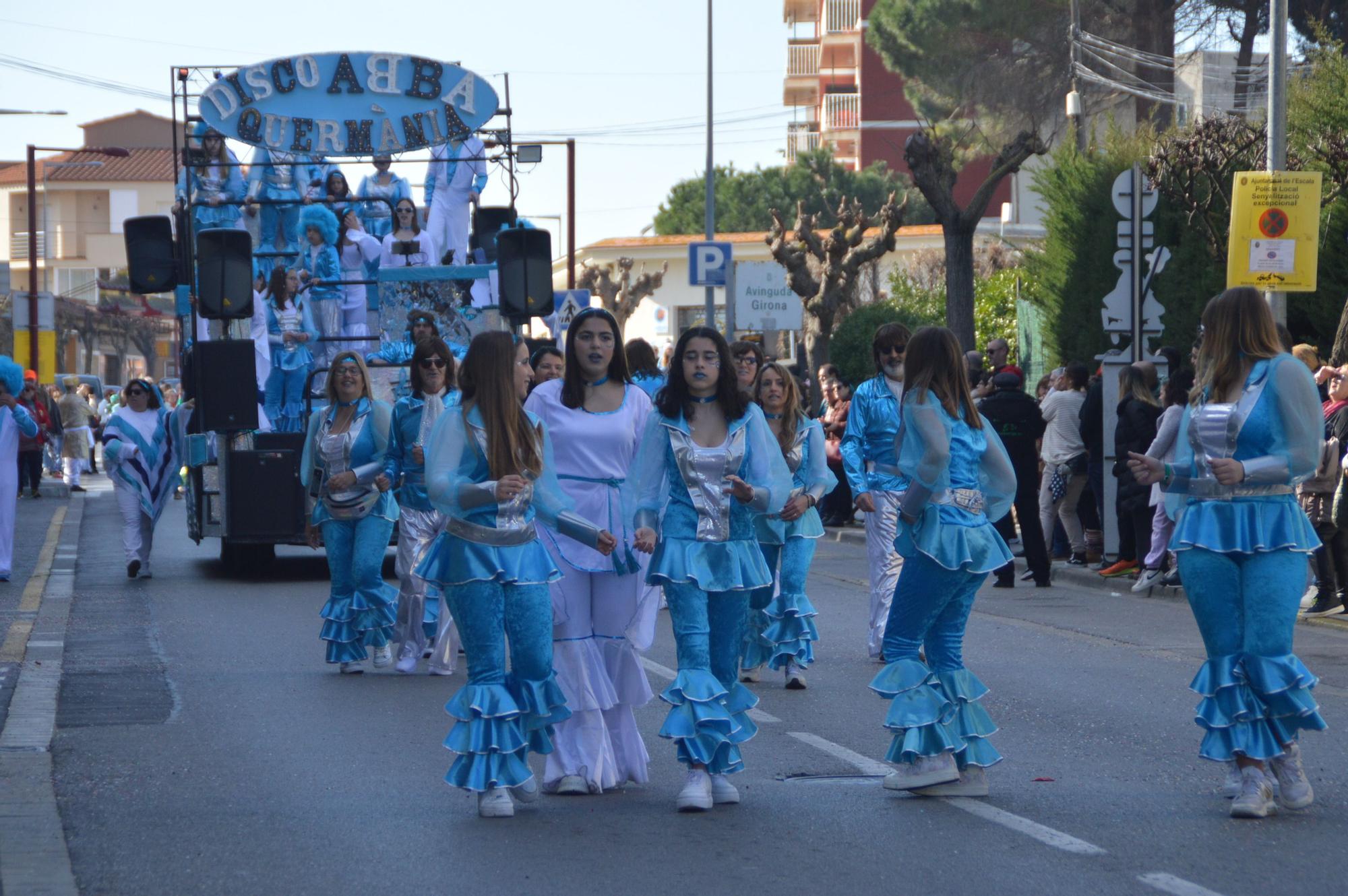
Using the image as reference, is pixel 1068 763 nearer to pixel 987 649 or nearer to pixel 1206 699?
pixel 1206 699

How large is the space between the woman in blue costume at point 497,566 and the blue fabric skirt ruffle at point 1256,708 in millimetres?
2155

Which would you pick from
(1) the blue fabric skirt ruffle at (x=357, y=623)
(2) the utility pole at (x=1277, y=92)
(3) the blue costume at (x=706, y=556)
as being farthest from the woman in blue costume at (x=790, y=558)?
(2) the utility pole at (x=1277, y=92)

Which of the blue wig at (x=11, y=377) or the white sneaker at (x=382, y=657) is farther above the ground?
the blue wig at (x=11, y=377)

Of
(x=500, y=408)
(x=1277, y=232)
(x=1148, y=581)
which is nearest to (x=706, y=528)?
(x=500, y=408)

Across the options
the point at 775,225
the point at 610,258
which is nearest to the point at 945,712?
the point at 775,225

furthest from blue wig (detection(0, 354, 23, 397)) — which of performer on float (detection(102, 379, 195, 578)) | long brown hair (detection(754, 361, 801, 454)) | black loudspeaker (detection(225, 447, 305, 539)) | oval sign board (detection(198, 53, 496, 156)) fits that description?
long brown hair (detection(754, 361, 801, 454))

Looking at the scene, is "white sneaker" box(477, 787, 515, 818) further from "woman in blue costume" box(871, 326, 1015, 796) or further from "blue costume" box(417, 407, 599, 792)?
"woman in blue costume" box(871, 326, 1015, 796)

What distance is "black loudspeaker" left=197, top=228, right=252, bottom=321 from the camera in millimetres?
14984

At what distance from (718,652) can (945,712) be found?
32.6 inches

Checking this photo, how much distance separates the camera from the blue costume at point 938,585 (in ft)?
22.1

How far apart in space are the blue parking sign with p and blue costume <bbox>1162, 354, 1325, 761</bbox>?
17726mm

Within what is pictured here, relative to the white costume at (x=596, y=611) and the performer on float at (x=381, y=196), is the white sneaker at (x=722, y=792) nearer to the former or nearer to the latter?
the white costume at (x=596, y=611)

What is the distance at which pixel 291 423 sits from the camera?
1653cm

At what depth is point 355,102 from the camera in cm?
1647
